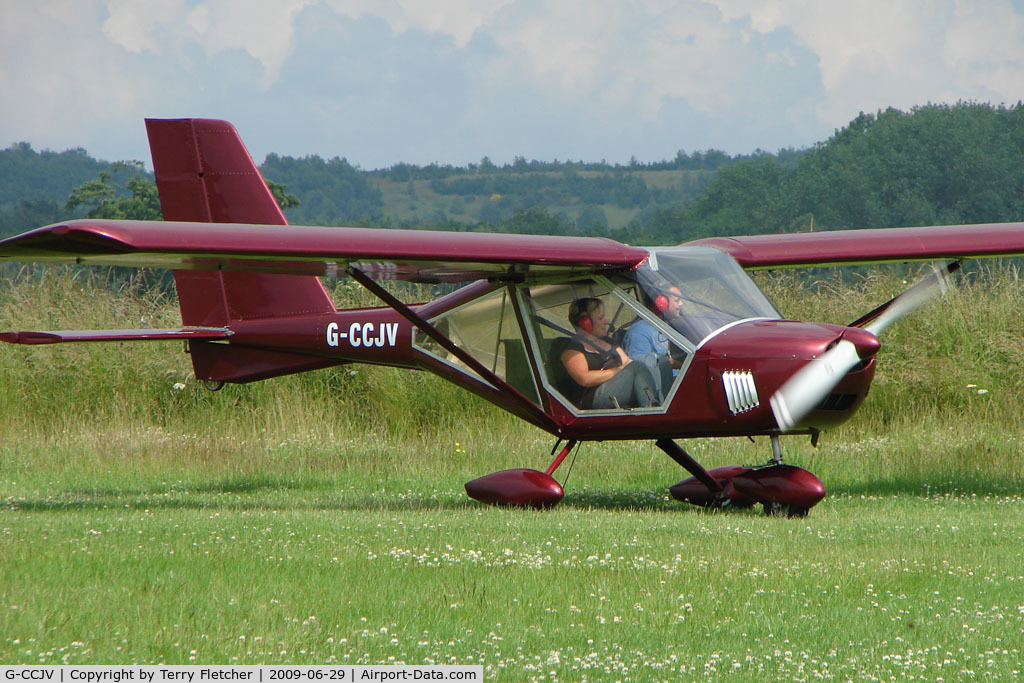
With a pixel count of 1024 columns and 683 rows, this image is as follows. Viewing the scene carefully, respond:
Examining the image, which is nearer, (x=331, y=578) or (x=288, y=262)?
(x=331, y=578)

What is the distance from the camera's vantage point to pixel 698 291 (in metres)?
8.52

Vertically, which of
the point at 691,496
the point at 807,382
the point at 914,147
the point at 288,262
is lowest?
the point at 691,496

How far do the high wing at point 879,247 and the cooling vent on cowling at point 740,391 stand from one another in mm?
2156

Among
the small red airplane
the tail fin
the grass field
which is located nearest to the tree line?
the grass field

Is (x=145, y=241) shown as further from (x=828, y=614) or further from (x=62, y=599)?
(x=828, y=614)

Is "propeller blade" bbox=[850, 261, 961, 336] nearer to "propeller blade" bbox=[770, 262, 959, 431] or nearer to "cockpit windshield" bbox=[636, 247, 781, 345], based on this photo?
"cockpit windshield" bbox=[636, 247, 781, 345]

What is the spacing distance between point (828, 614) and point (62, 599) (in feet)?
12.2

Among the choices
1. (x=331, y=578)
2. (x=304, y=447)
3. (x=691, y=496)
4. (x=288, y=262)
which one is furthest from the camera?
(x=304, y=447)

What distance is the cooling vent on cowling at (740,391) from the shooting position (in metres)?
7.92

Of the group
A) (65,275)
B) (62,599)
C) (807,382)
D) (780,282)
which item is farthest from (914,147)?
(62,599)

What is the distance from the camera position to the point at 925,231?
34.3ft

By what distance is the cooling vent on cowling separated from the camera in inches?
312

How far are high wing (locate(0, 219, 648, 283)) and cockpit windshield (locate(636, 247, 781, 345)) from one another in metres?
0.22

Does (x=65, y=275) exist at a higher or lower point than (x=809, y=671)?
higher
